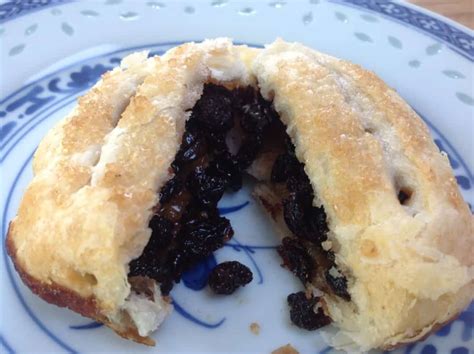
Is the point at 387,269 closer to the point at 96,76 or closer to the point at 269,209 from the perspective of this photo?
the point at 269,209

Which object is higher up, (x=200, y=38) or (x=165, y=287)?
(x=200, y=38)

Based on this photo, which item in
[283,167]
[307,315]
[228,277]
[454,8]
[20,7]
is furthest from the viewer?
[454,8]

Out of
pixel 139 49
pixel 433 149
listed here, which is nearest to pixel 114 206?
pixel 433 149

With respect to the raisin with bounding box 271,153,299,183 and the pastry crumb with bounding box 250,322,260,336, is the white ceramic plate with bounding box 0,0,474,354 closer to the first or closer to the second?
the pastry crumb with bounding box 250,322,260,336

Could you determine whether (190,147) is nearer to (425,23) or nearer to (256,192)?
(256,192)

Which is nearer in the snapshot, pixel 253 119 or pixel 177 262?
pixel 177 262

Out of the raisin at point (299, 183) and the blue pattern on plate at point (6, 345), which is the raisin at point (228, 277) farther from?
the blue pattern on plate at point (6, 345)

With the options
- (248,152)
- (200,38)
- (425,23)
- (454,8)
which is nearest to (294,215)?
(248,152)

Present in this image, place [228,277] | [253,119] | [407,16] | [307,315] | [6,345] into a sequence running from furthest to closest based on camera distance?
[407,16] < [253,119] < [228,277] < [307,315] < [6,345]
